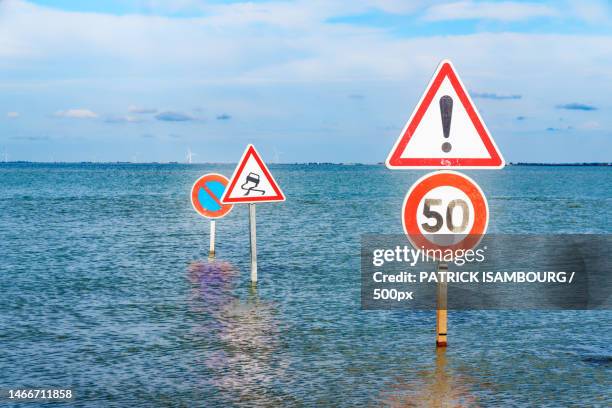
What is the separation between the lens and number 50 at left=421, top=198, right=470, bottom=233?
24.4 ft

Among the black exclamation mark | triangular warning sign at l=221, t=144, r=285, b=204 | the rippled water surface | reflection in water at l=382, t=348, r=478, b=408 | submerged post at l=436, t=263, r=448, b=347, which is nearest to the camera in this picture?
reflection in water at l=382, t=348, r=478, b=408

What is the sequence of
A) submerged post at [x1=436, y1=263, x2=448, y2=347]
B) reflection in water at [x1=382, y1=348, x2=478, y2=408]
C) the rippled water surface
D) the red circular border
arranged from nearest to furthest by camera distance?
reflection in water at [x1=382, y1=348, x2=478, y2=408]
the rippled water surface
submerged post at [x1=436, y1=263, x2=448, y2=347]
the red circular border

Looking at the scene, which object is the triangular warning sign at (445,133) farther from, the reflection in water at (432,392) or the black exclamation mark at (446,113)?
the reflection in water at (432,392)

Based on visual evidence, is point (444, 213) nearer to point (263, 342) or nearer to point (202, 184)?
point (263, 342)

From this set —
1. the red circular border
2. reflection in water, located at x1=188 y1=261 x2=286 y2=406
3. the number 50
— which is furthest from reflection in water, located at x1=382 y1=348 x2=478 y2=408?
the red circular border

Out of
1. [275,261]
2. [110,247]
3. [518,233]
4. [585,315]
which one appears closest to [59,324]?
[585,315]

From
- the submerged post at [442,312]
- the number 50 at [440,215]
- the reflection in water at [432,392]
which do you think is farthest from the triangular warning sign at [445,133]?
the reflection in water at [432,392]

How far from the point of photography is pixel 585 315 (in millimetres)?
11547

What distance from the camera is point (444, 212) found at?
7500 millimetres

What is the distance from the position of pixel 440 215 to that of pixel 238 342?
3.08 m

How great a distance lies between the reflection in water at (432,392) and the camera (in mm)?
6898

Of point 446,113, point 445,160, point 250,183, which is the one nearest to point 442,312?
point 445,160

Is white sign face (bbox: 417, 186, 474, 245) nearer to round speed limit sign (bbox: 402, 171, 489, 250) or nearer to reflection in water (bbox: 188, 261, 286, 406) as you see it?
round speed limit sign (bbox: 402, 171, 489, 250)

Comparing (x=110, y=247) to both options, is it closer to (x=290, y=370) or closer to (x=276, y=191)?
(x=276, y=191)
